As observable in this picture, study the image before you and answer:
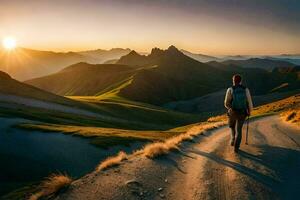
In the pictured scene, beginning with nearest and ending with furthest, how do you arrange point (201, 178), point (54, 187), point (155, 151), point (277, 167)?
point (54, 187)
point (201, 178)
point (277, 167)
point (155, 151)

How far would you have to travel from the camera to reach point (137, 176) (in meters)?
12.4

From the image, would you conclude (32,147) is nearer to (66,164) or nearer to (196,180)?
(66,164)

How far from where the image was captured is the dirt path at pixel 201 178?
10.7m

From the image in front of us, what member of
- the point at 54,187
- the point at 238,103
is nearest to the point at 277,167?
the point at 238,103

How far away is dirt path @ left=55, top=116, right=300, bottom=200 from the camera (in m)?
10.7

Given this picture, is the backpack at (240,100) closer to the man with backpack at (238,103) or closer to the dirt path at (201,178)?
the man with backpack at (238,103)

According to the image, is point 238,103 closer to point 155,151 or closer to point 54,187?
point 155,151

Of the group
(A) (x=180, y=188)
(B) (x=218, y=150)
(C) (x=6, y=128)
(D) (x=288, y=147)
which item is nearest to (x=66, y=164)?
(C) (x=6, y=128)

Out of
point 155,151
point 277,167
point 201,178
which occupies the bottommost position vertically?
point 277,167

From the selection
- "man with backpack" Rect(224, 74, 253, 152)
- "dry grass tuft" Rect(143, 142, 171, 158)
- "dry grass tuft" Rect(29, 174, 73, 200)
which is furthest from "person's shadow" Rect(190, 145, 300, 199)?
"dry grass tuft" Rect(29, 174, 73, 200)

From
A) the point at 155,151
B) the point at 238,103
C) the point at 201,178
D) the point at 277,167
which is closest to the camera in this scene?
the point at 201,178

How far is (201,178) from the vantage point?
12.2m

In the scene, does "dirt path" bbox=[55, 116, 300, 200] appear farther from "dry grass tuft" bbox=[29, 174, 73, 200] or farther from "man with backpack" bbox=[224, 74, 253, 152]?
"man with backpack" bbox=[224, 74, 253, 152]

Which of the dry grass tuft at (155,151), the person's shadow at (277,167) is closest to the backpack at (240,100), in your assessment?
the person's shadow at (277,167)
